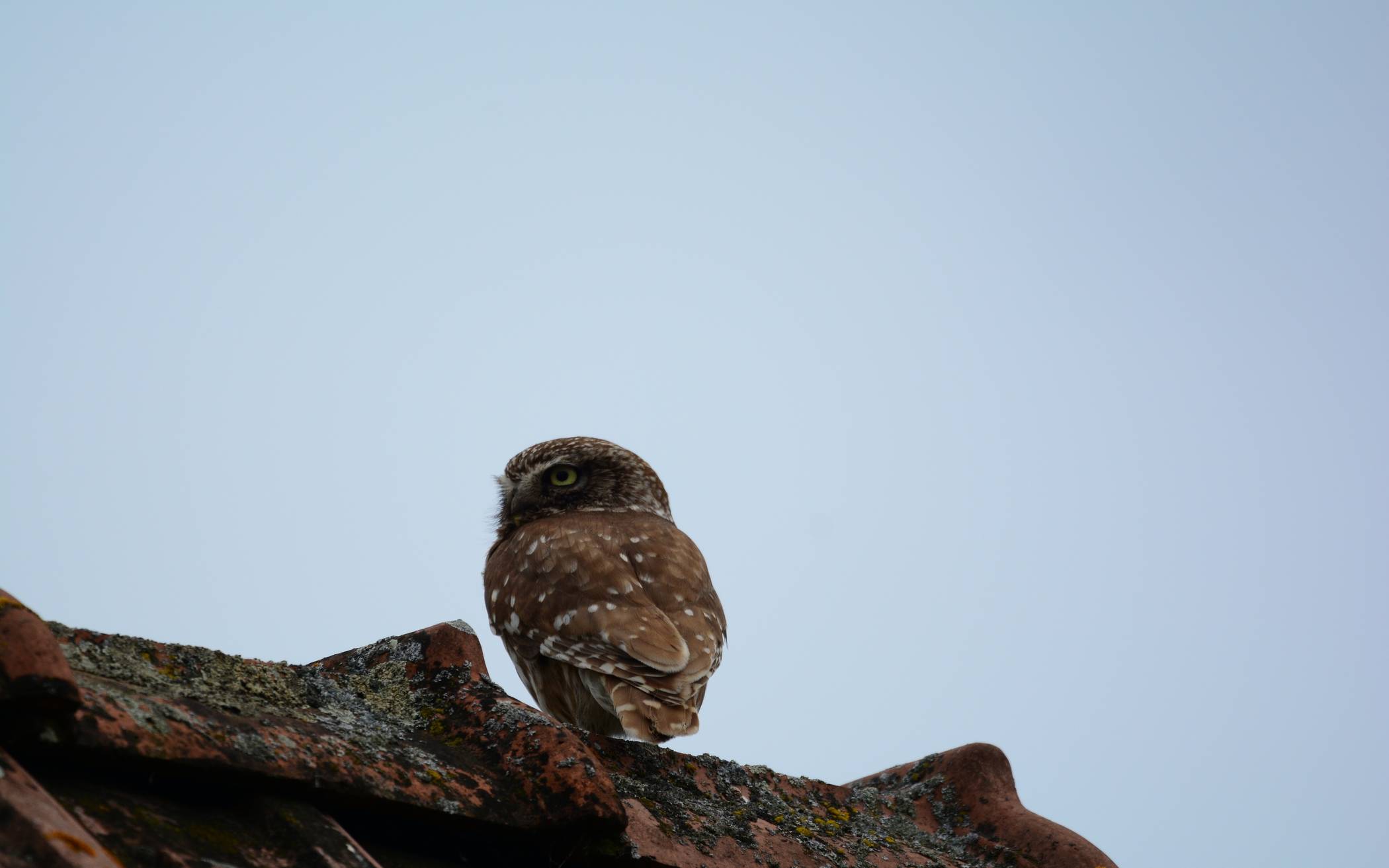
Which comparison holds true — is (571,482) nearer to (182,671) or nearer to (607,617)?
(607,617)

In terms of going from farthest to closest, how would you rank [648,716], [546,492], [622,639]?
[546,492] < [622,639] < [648,716]

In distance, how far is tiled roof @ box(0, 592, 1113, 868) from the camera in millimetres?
1863

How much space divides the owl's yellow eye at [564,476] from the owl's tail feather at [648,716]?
2037mm

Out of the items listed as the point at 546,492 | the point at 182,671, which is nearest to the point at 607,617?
the point at 546,492

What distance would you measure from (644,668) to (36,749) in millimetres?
2449

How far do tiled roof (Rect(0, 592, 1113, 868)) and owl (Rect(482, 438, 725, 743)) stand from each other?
57cm

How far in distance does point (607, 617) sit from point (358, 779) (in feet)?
6.77

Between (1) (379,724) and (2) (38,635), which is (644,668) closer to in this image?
(1) (379,724)

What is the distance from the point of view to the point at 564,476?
6031 millimetres

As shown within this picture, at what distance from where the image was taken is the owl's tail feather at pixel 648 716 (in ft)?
12.9

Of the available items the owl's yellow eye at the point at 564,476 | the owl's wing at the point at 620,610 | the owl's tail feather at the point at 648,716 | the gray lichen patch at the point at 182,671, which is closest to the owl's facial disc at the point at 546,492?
the owl's yellow eye at the point at 564,476

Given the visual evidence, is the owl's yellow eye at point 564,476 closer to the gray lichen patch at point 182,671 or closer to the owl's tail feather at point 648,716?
the owl's tail feather at point 648,716

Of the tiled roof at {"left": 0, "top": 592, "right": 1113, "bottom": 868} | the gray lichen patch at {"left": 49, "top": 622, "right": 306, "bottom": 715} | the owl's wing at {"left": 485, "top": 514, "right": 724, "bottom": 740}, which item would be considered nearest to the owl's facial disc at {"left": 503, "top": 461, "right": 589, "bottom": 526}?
the owl's wing at {"left": 485, "top": 514, "right": 724, "bottom": 740}

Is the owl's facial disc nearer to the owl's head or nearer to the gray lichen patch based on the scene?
the owl's head
